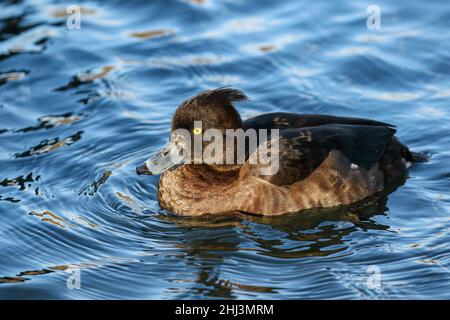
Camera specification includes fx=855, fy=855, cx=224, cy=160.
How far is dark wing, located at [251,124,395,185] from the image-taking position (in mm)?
8352

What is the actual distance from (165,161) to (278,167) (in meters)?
1.16

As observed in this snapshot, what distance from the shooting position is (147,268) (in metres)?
7.50

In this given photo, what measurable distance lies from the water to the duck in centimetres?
18

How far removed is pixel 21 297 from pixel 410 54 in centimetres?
689

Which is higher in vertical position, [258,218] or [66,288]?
[258,218]

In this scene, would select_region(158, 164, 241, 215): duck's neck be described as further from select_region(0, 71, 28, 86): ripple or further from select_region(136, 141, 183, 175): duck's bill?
select_region(0, 71, 28, 86): ripple

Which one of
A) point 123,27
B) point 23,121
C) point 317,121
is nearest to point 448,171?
point 317,121

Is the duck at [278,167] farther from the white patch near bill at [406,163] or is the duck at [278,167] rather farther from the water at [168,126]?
the white patch near bill at [406,163]

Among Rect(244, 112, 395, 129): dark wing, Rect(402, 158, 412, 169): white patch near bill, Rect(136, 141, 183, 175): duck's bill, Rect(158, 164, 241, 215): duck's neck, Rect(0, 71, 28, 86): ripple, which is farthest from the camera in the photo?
Rect(0, 71, 28, 86): ripple

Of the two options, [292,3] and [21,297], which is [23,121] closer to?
[21,297]

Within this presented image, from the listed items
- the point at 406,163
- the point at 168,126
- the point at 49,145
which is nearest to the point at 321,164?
the point at 406,163

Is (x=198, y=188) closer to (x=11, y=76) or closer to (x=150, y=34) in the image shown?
(x=11, y=76)

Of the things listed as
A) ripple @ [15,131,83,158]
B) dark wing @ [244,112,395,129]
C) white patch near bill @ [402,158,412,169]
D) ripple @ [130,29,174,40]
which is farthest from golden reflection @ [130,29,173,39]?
white patch near bill @ [402,158,412,169]

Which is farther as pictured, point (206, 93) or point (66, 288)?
point (206, 93)
